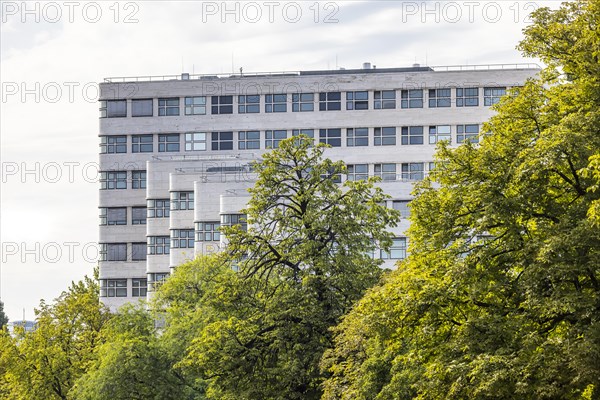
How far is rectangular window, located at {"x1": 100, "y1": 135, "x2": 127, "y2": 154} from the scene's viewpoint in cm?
11919

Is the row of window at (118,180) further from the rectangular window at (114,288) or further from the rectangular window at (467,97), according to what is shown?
the rectangular window at (467,97)

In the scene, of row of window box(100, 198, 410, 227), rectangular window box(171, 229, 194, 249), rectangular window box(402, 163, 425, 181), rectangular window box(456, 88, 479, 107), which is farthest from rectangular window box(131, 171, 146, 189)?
rectangular window box(456, 88, 479, 107)

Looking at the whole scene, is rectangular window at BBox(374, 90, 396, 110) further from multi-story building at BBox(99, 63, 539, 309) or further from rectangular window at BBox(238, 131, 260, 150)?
rectangular window at BBox(238, 131, 260, 150)

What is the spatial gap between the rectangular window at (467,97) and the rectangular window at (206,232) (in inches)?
989

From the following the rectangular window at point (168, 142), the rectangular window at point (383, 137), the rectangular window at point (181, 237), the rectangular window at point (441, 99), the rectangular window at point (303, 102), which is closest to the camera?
the rectangular window at point (181, 237)

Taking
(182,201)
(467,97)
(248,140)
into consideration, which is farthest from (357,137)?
(182,201)

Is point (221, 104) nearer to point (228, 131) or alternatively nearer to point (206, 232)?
point (228, 131)

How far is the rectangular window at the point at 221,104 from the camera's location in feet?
381

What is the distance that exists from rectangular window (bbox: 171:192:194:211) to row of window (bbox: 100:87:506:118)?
11.2 meters

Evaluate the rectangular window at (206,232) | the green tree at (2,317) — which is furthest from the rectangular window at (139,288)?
the green tree at (2,317)

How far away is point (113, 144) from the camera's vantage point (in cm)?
11938

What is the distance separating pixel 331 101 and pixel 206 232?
716 inches

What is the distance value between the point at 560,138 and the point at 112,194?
91.7m

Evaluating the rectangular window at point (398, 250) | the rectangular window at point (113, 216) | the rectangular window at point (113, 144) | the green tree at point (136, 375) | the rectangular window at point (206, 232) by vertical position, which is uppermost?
the rectangular window at point (113, 144)
